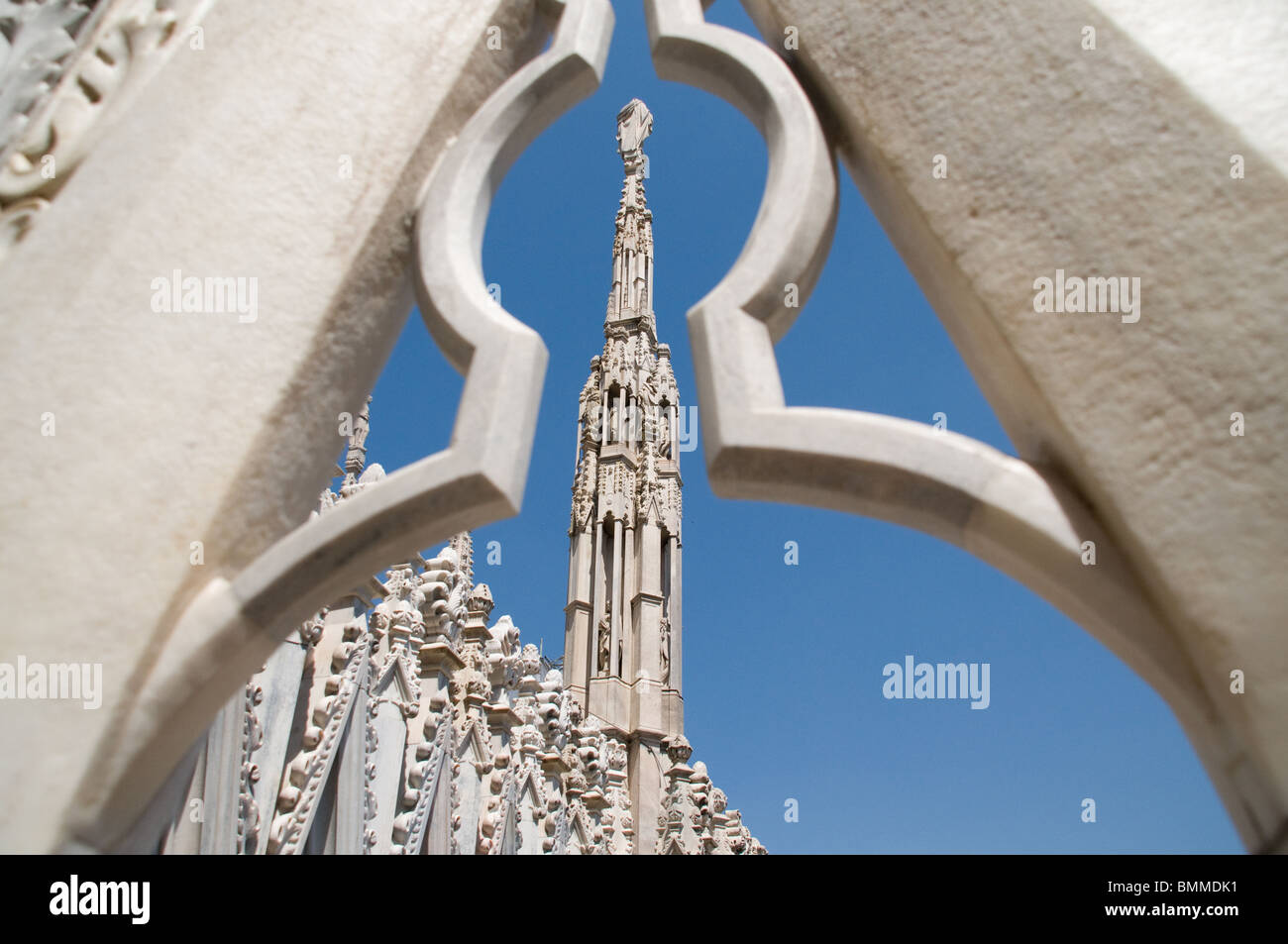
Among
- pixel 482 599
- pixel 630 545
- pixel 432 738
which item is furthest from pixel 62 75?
pixel 630 545

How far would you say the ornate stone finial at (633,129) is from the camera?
2628 cm

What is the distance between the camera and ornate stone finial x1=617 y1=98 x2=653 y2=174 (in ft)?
86.2

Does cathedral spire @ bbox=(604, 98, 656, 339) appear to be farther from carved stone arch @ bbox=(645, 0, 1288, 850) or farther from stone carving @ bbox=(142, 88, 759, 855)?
carved stone arch @ bbox=(645, 0, 1288, 850)

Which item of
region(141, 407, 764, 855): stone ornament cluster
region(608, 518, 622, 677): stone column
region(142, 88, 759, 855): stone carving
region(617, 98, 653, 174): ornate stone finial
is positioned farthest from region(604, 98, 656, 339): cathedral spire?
region(141, 407, 764, 855): stone ornament cluster

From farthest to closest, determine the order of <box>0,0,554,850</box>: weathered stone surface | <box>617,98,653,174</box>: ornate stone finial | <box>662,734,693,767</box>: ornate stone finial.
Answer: <box>617,98,653,174</box>: ornate stone finial
<box>662,734,693,767</box>: ornate stone finial
<box>0,0,554,850</box>: weathered stone surface

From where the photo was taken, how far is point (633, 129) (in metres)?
27.1

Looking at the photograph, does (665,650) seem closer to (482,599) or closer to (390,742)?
(482,599)

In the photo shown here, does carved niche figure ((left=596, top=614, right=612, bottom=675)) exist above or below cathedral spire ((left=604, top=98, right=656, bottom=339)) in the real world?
below

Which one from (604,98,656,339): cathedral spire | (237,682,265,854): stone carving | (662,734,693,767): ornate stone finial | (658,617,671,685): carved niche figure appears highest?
(604,98,656,339): cathedral spire

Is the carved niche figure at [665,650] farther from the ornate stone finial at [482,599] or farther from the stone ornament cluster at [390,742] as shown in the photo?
the ornate stone finial at [482,599]

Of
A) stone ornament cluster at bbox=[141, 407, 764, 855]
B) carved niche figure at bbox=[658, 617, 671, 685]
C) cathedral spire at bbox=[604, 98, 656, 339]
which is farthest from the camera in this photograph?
cathedral spire at bbox=[604, 98, 656, 339]

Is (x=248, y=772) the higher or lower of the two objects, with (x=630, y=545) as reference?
lower

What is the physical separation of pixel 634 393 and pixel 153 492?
18.5m

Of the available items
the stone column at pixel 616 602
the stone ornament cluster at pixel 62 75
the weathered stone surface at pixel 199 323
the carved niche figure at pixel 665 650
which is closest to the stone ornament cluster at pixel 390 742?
the weathered stone surface at pixel 199 323
